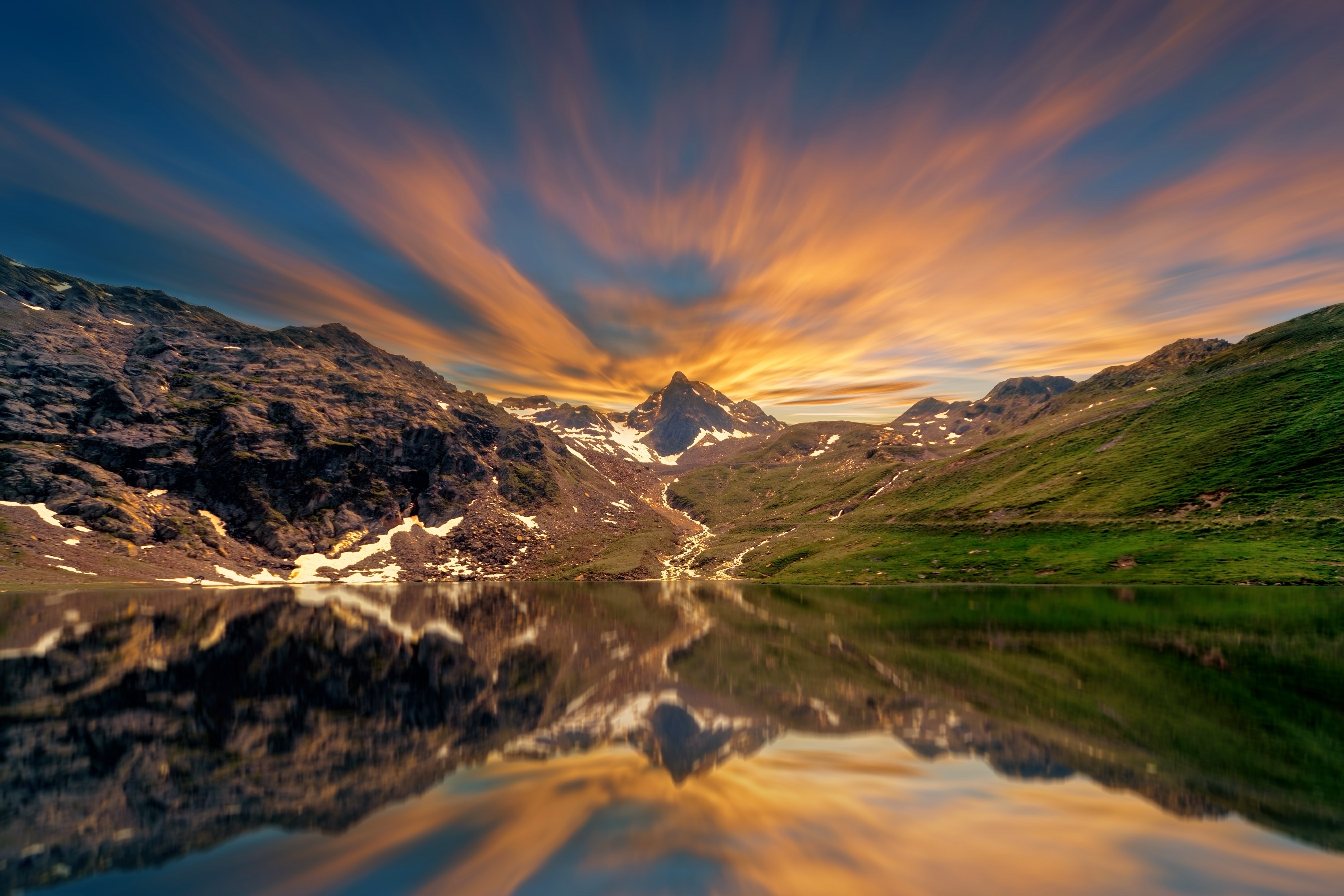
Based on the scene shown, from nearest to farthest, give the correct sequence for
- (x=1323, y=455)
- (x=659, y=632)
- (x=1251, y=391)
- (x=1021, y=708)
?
(x=1021, y=708)
(x=659, y=632)
(x=1323, y=455)
(x=1251, y=391)

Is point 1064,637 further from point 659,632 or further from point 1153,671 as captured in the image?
point 659,632

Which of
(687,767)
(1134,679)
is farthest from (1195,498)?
(687,767)

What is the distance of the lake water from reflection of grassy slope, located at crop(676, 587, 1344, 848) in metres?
0.26

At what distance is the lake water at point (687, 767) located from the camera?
14.8m

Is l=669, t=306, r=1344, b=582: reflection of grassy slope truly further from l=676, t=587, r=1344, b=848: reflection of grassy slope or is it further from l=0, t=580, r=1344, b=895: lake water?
l=0, t=580, r=1344, b=895: lake water

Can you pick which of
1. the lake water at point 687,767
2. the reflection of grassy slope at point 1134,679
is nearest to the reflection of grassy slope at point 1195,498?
the reflection of grassy slope at point 1134,679

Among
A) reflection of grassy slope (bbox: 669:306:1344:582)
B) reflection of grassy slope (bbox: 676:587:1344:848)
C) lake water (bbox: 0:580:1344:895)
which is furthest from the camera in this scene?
reflection of grassy slope (bbox: 669:306:1344:582)

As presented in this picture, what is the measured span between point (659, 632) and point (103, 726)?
51.8m

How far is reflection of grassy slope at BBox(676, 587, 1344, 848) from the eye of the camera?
2042cm

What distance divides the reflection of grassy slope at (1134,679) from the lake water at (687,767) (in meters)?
0.26

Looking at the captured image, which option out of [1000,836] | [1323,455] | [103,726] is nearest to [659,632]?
[103,726]

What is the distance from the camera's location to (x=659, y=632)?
6956 cm

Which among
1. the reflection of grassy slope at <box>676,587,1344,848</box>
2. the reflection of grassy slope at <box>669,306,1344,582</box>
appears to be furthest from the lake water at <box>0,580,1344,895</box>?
the reflection of grassy slope at <box>669,306,1344,582</box>

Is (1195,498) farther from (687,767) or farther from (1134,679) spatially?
(687,767)
